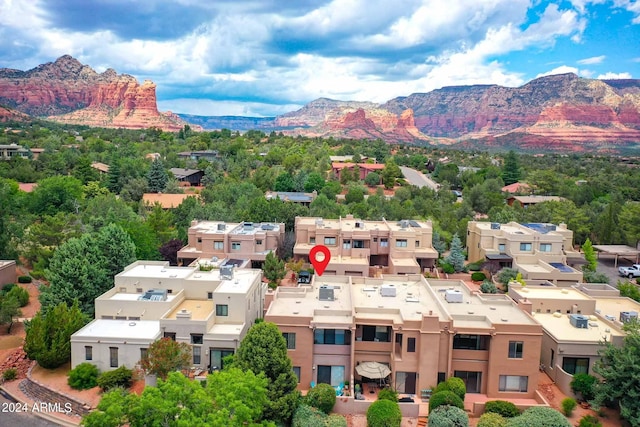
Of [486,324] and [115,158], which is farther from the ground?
[115,158]

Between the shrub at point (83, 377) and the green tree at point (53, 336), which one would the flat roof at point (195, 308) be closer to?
the shrub at point (83, 377)

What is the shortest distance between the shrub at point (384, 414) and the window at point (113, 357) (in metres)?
13.5

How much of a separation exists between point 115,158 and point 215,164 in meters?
18.2

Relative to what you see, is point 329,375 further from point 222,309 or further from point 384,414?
point 222,309

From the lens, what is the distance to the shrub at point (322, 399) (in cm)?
2442

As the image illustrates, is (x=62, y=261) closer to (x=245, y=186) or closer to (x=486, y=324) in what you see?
(x=486, y=324)

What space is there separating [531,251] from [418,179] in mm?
50985

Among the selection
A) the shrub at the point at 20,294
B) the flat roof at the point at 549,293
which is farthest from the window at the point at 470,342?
the shrub at the point at 20,294

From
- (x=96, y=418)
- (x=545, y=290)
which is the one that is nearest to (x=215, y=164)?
(x=545, y=290)

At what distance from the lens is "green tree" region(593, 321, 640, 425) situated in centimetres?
2388

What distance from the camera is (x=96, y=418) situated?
727 inches

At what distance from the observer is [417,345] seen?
26172 mm

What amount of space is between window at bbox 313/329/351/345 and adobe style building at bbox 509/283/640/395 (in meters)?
10.7

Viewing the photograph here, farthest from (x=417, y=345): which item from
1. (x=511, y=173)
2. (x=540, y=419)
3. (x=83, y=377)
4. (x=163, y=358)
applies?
(x=511, y=173)
